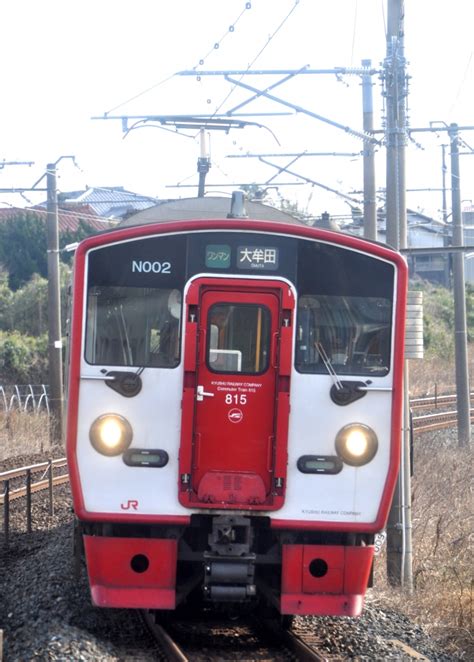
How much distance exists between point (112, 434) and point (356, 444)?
1.72 metres

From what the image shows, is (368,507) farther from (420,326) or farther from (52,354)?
(52,354)

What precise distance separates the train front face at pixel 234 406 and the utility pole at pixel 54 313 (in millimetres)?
14610

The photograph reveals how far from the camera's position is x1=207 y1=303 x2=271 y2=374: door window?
742 centimetres

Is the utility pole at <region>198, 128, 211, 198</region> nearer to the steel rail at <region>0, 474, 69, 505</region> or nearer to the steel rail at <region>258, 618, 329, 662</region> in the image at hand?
the steel rail at <region>0, 474, 69, 505</region>

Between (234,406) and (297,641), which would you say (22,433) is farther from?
(234,406)

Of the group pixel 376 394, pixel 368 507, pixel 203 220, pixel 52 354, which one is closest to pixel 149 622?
pixel 368 507

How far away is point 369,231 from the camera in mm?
13836

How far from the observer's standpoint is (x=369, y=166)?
14.4m

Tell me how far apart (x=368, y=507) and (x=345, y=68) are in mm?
6645

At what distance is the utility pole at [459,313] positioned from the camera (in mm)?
21422

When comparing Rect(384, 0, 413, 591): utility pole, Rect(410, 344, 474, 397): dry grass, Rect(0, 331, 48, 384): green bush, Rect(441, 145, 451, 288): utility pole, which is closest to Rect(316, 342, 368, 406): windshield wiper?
Rect(384, 0, 413, 591): utility pole

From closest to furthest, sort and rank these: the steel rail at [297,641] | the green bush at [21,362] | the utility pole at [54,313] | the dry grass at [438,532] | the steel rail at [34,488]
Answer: the steel rail at [297,641], the dry grass at [438,532], the steel rail at [34,488], the utility pole at [54,313], the green bush at [21,362]

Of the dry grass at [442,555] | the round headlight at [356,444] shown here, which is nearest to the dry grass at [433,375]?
the dry grass at [442,555]

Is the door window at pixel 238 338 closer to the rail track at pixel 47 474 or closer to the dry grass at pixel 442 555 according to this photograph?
the dry grass at pixel 442 555
